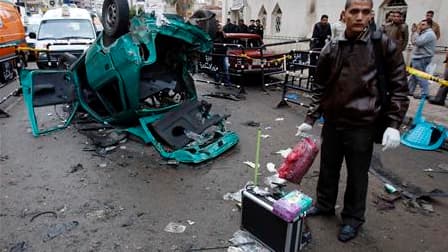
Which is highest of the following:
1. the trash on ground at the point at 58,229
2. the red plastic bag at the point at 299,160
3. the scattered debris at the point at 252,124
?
the red plastic bag at the point at 299,160

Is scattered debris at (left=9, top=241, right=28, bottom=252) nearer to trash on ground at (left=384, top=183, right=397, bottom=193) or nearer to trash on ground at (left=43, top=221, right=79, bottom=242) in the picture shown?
trash on ground at (left=43, top=221, right=79, bottom=242)

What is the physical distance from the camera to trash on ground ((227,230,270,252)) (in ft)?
9.10

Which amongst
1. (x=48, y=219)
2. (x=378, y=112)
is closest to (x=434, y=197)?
(x=378, y=112)

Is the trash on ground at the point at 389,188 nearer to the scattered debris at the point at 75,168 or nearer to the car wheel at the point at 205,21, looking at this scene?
the car wheel at the point at 205,21

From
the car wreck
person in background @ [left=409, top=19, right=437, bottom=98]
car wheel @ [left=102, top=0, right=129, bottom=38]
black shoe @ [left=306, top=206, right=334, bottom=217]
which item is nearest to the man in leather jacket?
black shoe @ [left=306, top=206, right=334, bottom=217]

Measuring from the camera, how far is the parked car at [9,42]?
10.1m

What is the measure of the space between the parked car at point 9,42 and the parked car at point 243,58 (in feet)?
19.2

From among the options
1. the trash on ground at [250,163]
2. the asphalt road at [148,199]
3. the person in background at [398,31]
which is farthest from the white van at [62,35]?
the person in background at [398,31]

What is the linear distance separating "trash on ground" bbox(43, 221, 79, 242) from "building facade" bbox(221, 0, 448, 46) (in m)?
11.5

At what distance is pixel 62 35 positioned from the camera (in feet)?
34.8

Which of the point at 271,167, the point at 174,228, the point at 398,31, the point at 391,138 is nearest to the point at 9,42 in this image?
the point at 271,167

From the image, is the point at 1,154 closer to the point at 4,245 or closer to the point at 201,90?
the point at 4,245

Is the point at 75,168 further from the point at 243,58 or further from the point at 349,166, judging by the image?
the point at 243,58

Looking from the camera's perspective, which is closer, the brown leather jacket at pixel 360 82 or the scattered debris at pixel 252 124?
the brown leather jacket at pixel 360 82
